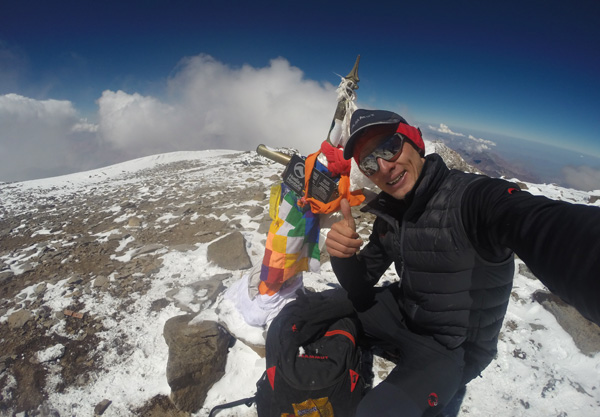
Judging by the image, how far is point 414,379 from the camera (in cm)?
194

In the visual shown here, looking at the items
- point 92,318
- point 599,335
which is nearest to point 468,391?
point 599,335

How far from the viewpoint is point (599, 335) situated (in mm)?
2904

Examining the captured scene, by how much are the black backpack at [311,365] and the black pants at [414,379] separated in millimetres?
229

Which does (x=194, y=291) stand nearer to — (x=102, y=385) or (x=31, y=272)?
(x=102, y=385)

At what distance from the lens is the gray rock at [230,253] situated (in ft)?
15.0

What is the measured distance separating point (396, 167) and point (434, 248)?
0.68 metres

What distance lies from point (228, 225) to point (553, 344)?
6.03m

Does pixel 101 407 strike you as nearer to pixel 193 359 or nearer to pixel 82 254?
pixel 193 359

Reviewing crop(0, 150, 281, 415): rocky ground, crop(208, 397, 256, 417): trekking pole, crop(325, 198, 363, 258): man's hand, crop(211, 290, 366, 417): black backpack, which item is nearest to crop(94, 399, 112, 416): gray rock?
crop(0, 150, 281, 415): rocky ground

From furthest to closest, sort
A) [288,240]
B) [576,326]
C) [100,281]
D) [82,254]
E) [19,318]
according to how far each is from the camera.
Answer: [82,254] → [100,281] → [19,318] → [576,326] → [288,240]

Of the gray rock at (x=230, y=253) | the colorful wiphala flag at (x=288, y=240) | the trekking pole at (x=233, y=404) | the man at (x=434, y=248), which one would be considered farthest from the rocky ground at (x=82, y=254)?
the man at (x=434, y=248)

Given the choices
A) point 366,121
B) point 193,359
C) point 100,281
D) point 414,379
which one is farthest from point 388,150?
point 100,281

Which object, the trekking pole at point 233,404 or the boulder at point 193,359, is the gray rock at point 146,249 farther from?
the trekking pole at point 233,404

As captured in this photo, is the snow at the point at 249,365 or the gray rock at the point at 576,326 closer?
the snow at the point at 249,365
